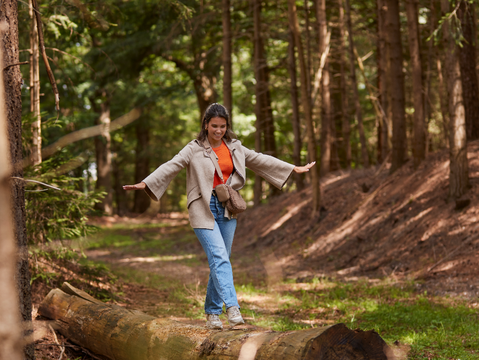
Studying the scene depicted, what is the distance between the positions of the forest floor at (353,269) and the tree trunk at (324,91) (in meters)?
1.65

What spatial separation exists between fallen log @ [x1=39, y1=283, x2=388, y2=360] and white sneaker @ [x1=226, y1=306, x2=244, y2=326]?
1.66 ft

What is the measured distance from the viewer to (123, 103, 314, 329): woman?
482 centimetres

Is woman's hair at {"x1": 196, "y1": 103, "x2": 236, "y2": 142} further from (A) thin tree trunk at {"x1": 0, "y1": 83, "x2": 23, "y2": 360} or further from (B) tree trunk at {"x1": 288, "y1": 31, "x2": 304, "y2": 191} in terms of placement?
(B) tree trunk at {"x1": 288, "y1": 31, "x2": 304, "y2": 191}

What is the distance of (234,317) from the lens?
4.65 meters

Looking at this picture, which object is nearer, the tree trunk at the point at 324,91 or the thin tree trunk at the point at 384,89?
the thin tree trunk at the point at 384,89

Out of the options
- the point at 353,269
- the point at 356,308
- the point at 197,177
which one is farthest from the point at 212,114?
the point at 353,269

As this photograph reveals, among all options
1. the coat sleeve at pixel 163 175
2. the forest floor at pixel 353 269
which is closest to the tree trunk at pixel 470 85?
the forest floor at pixel 353 269

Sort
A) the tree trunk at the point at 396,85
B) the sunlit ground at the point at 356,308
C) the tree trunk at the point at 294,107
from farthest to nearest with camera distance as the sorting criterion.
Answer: the tree trunk at the point at 294,107
the tree trunk at the point at 396,85
the sunlit ground at the point at 356,308

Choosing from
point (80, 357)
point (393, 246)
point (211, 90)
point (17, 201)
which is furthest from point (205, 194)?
point (211, 90)

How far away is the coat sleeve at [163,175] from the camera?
4785mm

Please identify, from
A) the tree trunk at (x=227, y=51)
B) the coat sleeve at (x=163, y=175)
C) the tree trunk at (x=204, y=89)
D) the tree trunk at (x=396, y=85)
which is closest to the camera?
the coat sleeve at (x=163, y=175)

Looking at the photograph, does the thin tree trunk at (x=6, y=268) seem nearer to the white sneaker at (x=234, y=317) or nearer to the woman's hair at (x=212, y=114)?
the white sneaker at (x=234, y=317)

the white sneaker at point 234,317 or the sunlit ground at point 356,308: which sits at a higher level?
the white sneaker at point 234,317

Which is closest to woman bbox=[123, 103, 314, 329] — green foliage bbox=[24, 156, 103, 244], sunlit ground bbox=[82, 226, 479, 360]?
sunlit ground bbox=[82, 226, 479, 360]
